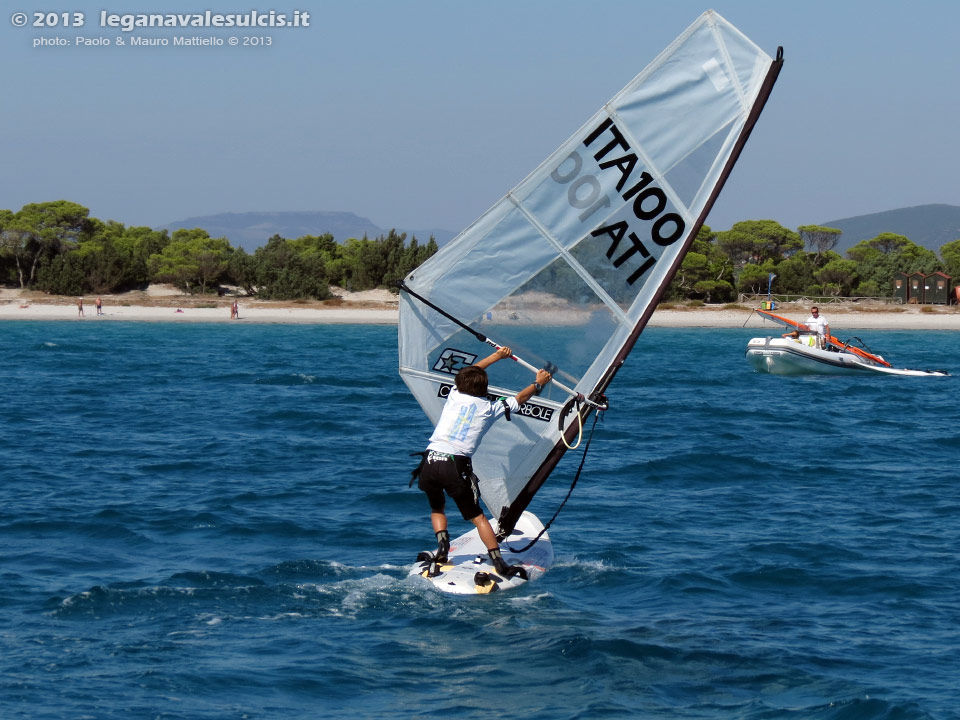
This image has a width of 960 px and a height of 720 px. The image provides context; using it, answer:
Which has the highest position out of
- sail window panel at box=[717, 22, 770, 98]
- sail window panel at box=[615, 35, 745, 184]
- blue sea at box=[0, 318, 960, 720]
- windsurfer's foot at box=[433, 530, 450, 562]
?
sail window panel at box=[717, 22, 770, 98]

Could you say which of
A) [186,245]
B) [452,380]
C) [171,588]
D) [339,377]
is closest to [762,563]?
[452,380]

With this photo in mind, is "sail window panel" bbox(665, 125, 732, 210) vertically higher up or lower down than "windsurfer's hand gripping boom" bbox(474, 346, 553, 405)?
higher up

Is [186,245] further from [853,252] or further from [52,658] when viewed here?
[52,658]

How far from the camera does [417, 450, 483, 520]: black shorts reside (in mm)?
8141

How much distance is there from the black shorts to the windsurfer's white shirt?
65 millimetres

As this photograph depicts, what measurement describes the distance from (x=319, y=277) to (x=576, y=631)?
2696 inches

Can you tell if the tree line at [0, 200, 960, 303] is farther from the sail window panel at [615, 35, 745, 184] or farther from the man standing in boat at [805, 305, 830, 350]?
the sail window panel at [615, 35, 745, 184]

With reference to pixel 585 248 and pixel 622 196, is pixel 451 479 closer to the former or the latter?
pixel 585 248

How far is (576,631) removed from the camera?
305 inches

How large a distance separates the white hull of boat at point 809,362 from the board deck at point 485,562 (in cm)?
2284

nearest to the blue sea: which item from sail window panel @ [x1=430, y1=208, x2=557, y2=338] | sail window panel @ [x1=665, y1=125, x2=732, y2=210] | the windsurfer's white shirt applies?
the windsurfer's white shirt

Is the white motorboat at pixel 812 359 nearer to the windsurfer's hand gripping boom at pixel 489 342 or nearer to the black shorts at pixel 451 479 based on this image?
the windsurfer's hand gripping boom at pixel 489 342

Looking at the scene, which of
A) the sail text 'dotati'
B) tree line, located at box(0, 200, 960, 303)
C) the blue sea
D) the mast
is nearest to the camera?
the blue sea

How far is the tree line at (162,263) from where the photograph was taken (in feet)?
238
